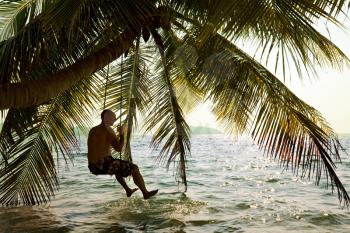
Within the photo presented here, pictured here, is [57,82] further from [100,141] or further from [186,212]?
[186,212]

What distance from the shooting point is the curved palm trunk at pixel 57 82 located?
455 cm

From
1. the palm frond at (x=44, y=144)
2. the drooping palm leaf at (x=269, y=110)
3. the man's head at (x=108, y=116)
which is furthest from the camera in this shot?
the palm frond at (x=44, y=144)

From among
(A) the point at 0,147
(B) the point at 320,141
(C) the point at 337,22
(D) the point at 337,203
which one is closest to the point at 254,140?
(B) the point at 320,141

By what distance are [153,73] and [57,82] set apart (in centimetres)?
395

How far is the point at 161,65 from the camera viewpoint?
8.73 meters

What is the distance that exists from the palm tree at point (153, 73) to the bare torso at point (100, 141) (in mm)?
463

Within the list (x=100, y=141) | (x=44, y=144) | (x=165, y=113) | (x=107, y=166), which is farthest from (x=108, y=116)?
(x=165, y=113)

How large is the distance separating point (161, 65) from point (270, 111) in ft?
10.8

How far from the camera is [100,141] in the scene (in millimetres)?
6898

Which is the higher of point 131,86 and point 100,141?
point 131,86

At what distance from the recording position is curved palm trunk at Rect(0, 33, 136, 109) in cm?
455

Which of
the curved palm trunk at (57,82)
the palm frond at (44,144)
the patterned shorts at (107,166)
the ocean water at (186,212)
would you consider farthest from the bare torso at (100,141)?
the curved palm trunk at (57,82)

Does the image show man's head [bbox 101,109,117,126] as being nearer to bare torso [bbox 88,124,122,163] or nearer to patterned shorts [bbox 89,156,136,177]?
bare torso [bbox 88,124,122,163]

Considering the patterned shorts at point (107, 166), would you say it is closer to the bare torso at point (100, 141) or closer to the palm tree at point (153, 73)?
the bare torso at point (100, 141)
